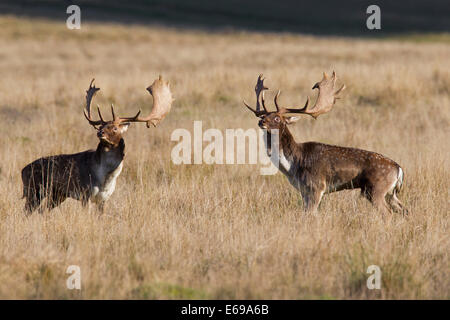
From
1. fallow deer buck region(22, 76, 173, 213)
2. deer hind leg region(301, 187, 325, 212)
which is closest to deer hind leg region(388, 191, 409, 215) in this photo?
deer hind leg region(301, 187, 325, 212)

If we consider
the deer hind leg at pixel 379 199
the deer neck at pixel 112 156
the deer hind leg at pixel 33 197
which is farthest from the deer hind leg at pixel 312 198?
the deer hind leg at pixel 33 197

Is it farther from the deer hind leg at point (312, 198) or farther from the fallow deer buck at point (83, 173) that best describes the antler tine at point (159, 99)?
the deer hind leg at point (312, 198)

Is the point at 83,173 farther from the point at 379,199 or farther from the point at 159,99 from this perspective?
the point at 379,199

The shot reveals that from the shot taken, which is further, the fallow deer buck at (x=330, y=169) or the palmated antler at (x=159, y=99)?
the palmated antler at (x=159, y=99)

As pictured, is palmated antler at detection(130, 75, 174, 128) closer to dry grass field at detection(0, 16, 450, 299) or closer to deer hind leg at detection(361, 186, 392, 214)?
dry grass field at detection(0, 16, 450, 299)

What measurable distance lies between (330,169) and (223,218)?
1.38 m

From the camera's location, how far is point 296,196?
30.1 feet

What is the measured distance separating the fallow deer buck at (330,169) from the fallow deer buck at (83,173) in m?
1.74

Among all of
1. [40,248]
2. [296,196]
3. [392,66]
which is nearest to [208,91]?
[392,66]

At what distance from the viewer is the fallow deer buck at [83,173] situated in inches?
313

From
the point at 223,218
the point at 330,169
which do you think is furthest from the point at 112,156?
the point at 330,169

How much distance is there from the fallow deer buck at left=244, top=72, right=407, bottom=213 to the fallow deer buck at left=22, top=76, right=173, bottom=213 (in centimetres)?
174

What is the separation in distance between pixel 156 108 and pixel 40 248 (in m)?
2.82

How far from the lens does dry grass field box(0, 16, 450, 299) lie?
6.04m
